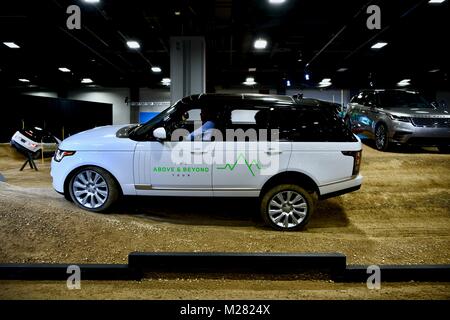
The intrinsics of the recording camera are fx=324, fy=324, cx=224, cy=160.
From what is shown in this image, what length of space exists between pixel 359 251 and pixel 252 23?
33.4 ft

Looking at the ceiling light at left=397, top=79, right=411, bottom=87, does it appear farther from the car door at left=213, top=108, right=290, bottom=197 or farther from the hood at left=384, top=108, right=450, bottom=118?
the car door at left=213, top=108, right=290, bottom=197

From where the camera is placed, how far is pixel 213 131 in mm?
4949

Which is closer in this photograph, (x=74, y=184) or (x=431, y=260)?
(x=431, y=260)

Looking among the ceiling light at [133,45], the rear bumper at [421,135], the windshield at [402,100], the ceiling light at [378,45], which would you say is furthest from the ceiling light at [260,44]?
the rear bumper at [421,135]

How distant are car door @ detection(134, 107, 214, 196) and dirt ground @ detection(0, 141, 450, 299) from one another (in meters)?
0.29

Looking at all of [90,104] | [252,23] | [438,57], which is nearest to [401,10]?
[252,23]

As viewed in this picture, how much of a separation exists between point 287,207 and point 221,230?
1070 mm

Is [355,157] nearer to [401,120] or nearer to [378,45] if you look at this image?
[401,120]

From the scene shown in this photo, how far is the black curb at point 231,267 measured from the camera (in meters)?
3.55

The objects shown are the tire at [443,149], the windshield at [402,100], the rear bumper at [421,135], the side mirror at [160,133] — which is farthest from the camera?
the tire at [443,149]

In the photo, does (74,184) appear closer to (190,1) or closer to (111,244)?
(111,244)

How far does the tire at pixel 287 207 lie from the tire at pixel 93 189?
7.77 ft

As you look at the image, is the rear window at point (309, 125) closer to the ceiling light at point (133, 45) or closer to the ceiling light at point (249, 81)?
the ceiling light at point (133, 45)

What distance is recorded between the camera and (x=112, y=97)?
29.8m
